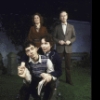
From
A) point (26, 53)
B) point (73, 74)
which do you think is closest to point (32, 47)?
point (26, 53)

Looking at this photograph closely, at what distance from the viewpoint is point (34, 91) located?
271 cm

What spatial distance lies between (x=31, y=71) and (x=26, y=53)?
188 mm

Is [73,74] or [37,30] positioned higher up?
[37,30]

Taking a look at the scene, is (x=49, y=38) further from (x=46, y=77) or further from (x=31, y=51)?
(x=46, y=77)

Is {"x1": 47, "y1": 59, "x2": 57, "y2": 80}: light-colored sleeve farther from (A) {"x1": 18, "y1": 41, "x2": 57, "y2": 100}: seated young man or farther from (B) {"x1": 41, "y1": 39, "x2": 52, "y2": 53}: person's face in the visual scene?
(B) {"x1": 41, "y1": 39, "x2": 52, "y2": 53}: person's face

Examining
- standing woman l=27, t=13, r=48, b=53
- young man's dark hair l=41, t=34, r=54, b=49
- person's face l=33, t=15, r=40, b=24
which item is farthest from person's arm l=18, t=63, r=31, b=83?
person's face l=33, t=15, r=40, b=24

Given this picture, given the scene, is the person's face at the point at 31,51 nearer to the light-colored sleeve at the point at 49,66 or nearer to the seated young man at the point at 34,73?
the seated young man at the point at 34,73

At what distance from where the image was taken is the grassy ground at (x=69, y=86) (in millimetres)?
2691

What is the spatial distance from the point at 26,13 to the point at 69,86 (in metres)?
0.85

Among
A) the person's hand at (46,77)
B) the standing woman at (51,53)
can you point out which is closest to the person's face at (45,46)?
the standing woman at (51,53)

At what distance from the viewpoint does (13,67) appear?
8.80 feet

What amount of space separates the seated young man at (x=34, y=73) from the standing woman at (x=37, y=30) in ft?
0.16

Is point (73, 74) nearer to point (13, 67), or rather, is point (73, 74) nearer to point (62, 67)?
point (62, 67)

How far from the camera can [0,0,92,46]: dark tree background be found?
2.69 metres
